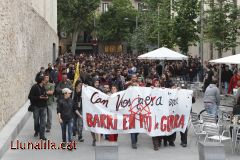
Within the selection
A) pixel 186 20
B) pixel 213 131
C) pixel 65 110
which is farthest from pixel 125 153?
pixel 186 20

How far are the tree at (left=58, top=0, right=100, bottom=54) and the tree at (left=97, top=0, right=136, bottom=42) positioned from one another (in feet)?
16.2

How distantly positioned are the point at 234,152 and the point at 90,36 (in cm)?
7477

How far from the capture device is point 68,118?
12617mm

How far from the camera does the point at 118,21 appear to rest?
7675 cm

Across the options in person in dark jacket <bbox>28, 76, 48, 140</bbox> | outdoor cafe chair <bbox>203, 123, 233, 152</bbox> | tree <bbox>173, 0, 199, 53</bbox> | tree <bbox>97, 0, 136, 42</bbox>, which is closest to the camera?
outdoor cafe chair <bbox>203, 123, 233, 152</bbox>

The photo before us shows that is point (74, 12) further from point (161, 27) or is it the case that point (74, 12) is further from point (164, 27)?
point (164, 27)

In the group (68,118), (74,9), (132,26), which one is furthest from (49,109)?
(132,26)

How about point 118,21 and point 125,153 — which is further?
point 118,21

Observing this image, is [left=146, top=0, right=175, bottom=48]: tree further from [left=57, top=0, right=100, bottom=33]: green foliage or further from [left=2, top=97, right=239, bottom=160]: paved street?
[left=57, top=0, right=100, bottom=33]: green foliage

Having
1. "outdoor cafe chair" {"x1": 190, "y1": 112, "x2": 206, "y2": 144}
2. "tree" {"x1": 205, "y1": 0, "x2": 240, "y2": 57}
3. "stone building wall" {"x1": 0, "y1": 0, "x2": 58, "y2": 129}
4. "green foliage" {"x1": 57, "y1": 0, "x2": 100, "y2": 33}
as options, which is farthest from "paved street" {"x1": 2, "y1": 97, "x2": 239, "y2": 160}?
"green foliage" {"x1": 57, "y1": 0, "x2": 100, "y2": 33}

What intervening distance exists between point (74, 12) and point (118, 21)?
9.21m

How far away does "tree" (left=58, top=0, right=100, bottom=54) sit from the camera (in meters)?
69.5

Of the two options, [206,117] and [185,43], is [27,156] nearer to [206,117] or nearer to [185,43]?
[206,117]

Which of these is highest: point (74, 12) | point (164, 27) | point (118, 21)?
point (74, 12)
